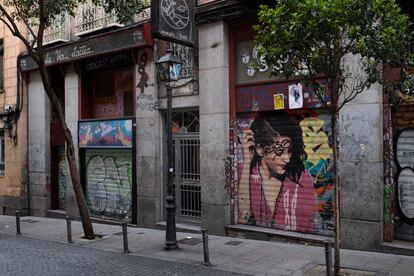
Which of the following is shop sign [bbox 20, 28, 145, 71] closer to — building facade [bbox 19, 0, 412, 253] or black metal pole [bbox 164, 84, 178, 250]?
building facade [bbox 19, 0, 412, 253]

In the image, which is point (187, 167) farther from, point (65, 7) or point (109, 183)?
point (65, 7)

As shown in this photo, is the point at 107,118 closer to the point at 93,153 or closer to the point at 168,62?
the point at 93,153

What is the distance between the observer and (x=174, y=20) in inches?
422

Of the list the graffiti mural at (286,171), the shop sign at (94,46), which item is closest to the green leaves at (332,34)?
the graffiti mural at (286,171)

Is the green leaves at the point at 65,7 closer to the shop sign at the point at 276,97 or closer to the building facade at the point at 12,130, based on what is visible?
the shop sign at the point at 276,97

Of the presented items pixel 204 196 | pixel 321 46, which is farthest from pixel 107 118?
pixel 321 46

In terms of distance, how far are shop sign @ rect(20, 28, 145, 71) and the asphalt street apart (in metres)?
5.65

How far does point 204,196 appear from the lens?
11641 millimetres

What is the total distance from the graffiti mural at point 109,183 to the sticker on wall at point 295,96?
5.37 metres

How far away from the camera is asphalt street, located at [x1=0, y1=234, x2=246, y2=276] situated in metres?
8.34

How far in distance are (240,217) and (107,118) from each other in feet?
17.8

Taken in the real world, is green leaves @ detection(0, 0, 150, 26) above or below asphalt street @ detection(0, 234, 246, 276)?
above

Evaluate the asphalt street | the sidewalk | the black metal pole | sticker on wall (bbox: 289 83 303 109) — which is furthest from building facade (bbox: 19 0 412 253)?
the asphalt street

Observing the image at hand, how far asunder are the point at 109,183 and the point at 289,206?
20.0ft
